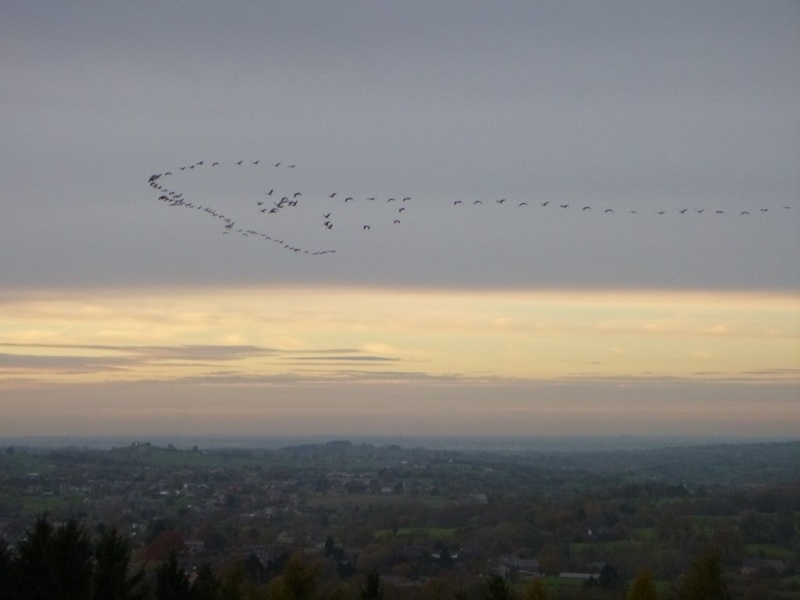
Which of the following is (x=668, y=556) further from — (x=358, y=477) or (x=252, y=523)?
(x=358, y=477)

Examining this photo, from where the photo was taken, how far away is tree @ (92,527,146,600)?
27.0 m

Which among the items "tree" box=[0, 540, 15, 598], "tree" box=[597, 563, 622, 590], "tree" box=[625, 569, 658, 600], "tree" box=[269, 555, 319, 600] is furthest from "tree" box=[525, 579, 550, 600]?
"tree" box=[597, 563, 622, 590]

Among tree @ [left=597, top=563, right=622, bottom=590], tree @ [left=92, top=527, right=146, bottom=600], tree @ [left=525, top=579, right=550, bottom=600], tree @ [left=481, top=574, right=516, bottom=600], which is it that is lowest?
tree @ [left=597, top=563, right=622, bottom=590]

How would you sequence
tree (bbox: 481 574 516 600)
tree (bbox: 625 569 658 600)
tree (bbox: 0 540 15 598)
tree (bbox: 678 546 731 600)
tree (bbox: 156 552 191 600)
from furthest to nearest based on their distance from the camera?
tree (bbox: 678 546 731 600), tree (bbox: 625 569 658 600), tree (bbox: 481 574 516 600), tree (bbox: 156 552 191 600), tree (bbox: 0 540 15 598)

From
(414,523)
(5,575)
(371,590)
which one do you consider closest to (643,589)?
(371,590)

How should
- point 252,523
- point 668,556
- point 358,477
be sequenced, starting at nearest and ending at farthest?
point 668,556, point 252,523, point 358,477

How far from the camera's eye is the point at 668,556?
173ft

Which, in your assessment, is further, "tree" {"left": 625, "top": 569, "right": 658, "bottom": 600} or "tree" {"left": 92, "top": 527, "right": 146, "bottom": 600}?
"tree" {"left": 625, "top": 569, "right": 658, "bottom": 600}

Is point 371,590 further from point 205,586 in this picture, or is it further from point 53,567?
point 53,567

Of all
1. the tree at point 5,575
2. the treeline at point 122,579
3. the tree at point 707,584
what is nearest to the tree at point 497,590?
the treeline at point 122,579

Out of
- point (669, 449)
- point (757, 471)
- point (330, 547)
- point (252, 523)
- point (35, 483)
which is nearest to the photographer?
point (330, 547)

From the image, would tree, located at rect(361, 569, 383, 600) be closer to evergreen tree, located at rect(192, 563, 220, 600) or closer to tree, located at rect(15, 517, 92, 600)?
evergreen tree, located at rect(192, 563, 220, 600)

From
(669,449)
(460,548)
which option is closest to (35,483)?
(460,548)

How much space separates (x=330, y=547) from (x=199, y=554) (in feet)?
27.2
